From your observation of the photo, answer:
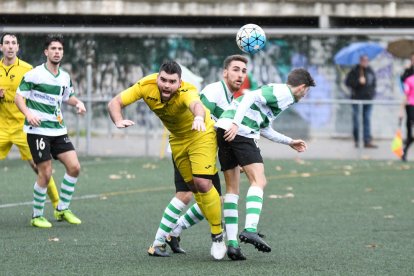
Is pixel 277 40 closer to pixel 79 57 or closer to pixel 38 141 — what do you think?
pixel 79 57

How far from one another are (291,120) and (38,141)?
42.1 feet

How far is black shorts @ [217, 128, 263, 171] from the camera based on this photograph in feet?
35.1

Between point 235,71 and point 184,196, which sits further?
point 235,71

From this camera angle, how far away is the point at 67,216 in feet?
44.0

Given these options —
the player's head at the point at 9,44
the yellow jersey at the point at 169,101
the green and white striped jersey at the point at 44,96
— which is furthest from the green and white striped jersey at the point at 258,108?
the player's head at the point at 9,44

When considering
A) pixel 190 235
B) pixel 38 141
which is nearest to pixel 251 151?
pixel 190 235

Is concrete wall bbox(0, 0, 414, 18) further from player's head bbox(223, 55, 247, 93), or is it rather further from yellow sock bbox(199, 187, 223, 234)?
yellow sock bbox(199, 187, 223, 234)

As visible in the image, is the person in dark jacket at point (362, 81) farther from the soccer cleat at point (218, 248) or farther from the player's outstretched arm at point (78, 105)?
the soccer cleat at point (218, 248)

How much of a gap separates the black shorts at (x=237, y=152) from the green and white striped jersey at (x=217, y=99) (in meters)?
0.35

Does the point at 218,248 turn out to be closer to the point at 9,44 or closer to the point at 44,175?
the point at 44,175

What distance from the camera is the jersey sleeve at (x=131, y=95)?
1020 cm

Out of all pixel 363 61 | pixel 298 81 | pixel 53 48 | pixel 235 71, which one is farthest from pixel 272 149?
pixel 298 81

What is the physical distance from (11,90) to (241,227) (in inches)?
129

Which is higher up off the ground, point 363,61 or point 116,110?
point 116,110
